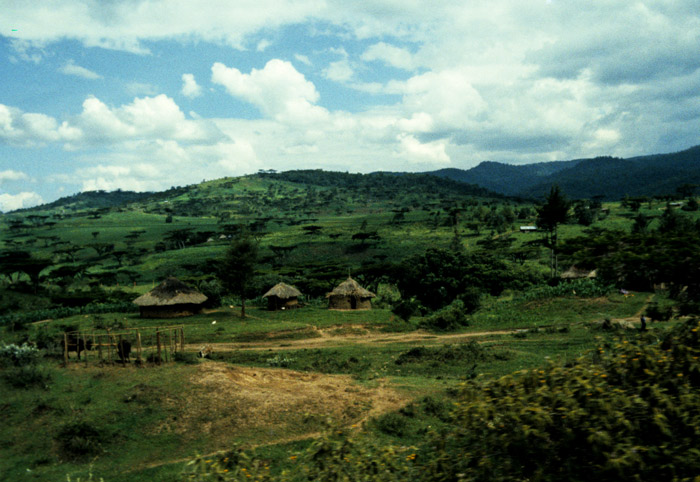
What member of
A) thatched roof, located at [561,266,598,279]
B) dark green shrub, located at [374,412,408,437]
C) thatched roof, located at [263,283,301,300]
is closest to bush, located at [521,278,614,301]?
thatched roof, located at [561,266,598,279]

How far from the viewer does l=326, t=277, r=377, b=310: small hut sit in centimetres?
4541

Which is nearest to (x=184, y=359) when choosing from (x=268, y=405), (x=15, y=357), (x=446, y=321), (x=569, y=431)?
Answer: (x=15, y=357)

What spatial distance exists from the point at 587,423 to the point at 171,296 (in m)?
43.5

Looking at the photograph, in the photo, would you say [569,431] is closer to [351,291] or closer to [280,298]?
[351,291]

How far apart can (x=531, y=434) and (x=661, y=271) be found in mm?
4666

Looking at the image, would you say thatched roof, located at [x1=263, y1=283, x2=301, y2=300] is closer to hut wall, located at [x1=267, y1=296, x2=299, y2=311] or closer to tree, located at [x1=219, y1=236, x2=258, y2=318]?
hut wall, located at [x1=267, y1=296, x2=299, y2=311]

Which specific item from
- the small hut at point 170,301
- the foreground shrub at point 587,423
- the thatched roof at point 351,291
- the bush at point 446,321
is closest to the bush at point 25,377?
the foreground shrub at point 587,423

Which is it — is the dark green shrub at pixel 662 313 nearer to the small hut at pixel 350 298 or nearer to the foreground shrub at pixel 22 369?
the foreground shrub at pixel 22 369

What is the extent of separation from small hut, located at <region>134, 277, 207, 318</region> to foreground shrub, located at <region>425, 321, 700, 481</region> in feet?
137

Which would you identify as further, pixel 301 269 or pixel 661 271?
pixel 301 269

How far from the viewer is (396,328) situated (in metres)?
36.4

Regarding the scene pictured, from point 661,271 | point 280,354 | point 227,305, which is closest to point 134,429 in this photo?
point 280,354

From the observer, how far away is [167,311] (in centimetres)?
4247

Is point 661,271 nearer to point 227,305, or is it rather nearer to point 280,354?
point 280,354
